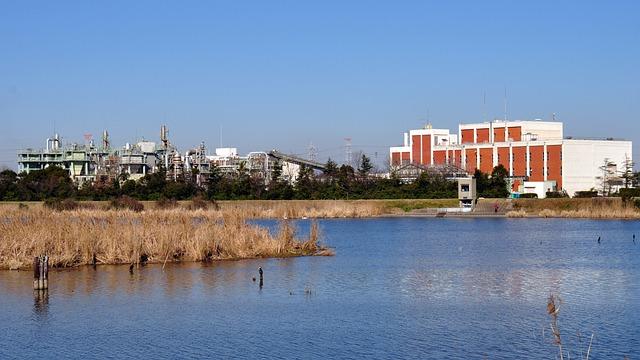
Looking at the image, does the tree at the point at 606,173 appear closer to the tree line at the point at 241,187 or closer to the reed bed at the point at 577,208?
the tree line at the point at 241,187

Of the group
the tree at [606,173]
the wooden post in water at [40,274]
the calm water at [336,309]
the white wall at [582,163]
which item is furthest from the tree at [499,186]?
the wooden post in water at [40,274]

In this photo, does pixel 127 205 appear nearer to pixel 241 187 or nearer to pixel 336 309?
pixel 241 187

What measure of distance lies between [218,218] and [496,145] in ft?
266

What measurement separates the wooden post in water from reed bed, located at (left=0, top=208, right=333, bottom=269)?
4680 mm

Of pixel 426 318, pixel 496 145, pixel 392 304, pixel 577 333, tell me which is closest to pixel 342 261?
pixel 392 304

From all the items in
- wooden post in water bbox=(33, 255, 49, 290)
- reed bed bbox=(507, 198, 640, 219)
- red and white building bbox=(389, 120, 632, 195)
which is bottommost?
wooden post in water bbox=(33, 255, 49, 290)

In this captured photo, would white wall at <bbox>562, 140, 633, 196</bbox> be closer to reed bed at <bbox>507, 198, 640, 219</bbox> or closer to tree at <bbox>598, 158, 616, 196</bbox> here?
tree at <bbox>598, 158, 616, 196</bbox>

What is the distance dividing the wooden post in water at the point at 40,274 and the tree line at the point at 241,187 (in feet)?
195

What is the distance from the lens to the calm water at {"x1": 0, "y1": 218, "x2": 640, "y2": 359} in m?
19.2

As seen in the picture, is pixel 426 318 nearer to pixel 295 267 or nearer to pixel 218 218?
pixel 295 267

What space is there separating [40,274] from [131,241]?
601 centimetres

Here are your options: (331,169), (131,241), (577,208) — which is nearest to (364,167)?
(331,169)

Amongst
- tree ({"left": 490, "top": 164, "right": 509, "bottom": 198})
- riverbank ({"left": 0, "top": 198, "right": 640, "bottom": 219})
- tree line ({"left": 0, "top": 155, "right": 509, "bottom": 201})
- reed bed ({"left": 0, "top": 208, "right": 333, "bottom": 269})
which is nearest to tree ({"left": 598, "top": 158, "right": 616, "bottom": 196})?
tree line ({"left": 0, "top": 155, "right": 509, "bottom": 201})

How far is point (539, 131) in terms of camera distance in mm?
120500
